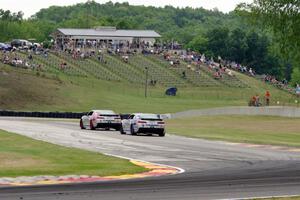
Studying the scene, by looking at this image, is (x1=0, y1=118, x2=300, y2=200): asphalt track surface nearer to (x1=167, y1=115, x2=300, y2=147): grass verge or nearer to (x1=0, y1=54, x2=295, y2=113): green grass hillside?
(x1=167, y1=115, x2=300, y2=147): grass verge

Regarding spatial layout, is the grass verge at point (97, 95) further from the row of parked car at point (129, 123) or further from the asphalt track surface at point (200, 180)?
the asphalt track surface at point (200, 180)

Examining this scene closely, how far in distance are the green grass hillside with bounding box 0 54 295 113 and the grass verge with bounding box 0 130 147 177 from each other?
166ft

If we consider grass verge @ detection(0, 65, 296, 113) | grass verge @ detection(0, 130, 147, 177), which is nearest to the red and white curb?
grass verge @ detection(0, 130, 147, 177)

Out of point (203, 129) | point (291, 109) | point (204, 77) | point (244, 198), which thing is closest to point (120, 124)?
point (203, 129)

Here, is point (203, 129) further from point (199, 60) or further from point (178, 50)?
point (178, 50)

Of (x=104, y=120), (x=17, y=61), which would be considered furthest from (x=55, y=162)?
(x=17, y=61)

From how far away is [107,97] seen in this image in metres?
89.0

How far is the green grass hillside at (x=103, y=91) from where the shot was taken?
272ft

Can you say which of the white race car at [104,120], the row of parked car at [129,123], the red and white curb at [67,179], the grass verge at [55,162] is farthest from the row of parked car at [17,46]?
the red and white curb at [67,179]

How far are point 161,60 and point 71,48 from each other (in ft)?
38.9

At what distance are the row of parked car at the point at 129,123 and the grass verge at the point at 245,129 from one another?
8.32ft

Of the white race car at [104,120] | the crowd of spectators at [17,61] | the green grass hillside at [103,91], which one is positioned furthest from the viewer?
the crowd of spectators at [17,61]

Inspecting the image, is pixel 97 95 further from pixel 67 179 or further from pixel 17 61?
pixel 67 179

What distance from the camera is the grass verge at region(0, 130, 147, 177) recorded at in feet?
72.4
